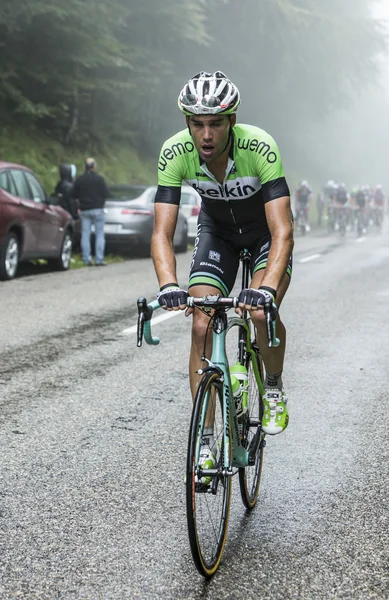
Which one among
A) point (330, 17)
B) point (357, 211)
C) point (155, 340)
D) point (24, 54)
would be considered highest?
point (330, 17)

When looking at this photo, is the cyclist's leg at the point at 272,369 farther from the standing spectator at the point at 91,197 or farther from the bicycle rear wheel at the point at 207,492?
the standing spectator at the point at 91,197

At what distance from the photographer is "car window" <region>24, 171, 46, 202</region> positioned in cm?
1464

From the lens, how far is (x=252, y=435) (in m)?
4.36

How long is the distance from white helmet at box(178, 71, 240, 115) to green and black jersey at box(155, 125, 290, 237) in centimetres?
32

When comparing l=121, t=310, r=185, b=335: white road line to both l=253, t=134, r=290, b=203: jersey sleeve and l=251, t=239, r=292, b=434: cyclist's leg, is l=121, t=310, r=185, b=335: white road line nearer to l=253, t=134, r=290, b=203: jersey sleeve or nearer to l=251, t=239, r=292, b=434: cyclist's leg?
l=251, t=239, r=292, b=434: cyclist's leg

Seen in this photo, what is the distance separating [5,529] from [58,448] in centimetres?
129

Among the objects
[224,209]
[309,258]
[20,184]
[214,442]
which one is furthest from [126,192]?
[214,442]

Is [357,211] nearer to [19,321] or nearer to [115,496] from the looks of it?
[19,321]

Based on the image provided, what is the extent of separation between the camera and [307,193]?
107 feet

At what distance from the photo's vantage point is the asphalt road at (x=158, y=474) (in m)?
3.54

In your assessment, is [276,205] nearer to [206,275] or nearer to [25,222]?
[206,275]

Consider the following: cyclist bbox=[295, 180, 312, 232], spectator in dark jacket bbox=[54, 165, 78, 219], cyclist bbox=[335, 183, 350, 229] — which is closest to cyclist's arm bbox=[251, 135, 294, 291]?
spectator in dark jacket bbox=[54, 165, 78, 219]

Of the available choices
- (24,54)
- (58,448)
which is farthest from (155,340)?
(24,54)

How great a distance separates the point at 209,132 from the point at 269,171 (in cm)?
36
